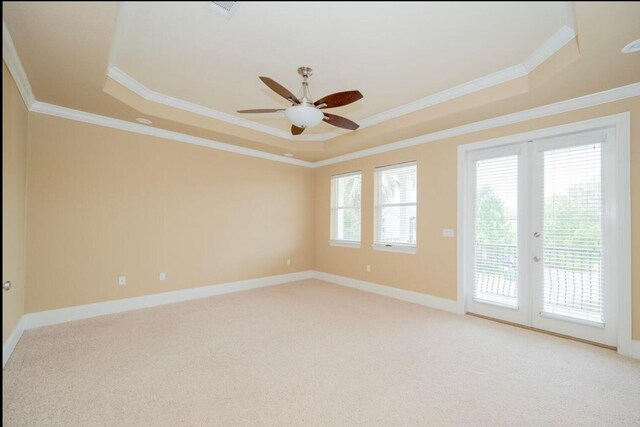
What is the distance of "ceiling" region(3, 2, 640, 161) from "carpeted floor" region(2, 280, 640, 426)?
240 cm

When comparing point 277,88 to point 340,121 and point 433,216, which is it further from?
point 433,216

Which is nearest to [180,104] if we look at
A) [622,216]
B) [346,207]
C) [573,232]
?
[346,207]

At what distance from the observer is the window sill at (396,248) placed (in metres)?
4.70

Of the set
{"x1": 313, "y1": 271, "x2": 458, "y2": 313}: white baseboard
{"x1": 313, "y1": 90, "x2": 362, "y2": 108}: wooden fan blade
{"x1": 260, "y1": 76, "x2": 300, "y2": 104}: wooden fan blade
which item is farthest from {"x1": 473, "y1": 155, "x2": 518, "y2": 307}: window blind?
{"x1": 260, "y1": 76, "x2": 300, "y2": 104}: wooden fan blade

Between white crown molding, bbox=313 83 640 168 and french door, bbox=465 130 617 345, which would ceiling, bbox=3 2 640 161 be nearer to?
white crown molding, bbox=313 83 640 168

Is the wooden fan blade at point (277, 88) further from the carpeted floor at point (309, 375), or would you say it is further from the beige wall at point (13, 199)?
the carpeted floor at point (309, 375)

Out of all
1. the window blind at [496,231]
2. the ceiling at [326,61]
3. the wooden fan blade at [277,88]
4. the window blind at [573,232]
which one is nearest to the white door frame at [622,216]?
the window blind at [573,232]

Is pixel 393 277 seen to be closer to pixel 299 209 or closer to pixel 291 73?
pixel 299 209

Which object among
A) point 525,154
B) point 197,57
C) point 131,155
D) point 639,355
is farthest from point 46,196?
point 639,355

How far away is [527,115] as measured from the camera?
3.50m

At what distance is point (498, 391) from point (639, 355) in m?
1.73

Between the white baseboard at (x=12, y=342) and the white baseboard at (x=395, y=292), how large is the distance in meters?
4.48

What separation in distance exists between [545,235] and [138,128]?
17.8 feet

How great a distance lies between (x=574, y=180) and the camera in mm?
3229
